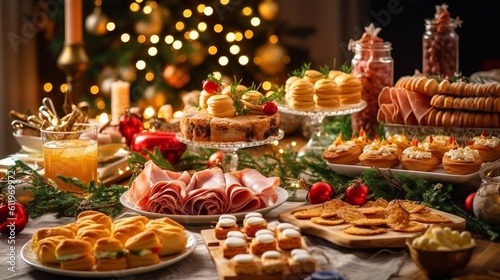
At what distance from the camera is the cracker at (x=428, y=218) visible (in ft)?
5.57

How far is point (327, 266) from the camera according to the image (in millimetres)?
1540

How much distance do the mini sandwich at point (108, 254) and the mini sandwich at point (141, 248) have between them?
0.05ft

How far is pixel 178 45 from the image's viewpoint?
171 inches

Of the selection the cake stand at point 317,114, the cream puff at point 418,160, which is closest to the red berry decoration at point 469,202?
the cream puff at point 418,160

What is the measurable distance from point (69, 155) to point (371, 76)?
0.99 metres

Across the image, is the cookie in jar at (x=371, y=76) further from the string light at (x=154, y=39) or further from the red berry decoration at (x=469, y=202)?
the string light at (x=154, y=39)

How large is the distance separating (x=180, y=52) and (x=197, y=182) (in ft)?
8.12

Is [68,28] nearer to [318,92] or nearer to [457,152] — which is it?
[318,92]

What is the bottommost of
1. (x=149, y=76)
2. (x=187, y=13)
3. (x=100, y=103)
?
(x=100, y=103)

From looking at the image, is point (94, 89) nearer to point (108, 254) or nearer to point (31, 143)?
point (31, 143)

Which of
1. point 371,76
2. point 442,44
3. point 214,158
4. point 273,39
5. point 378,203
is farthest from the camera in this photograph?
point 273,39

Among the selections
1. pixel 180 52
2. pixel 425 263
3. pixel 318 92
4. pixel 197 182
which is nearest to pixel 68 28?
pixel 318 92

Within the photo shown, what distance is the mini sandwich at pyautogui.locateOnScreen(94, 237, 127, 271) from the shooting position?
1452 mm

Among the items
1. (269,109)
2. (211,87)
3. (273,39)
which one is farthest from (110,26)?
(269,109)
